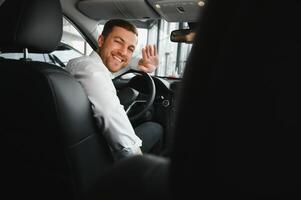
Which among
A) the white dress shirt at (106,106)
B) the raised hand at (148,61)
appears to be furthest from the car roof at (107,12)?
the white dress shirt at (106,106)

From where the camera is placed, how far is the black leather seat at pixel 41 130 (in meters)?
1.11

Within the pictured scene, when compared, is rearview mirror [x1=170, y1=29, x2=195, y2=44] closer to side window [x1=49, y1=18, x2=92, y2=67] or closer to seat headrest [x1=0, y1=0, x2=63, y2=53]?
seat headrest [x1=0, y1=0, x2=63, y2=53]

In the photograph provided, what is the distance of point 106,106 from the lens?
54.1 inches

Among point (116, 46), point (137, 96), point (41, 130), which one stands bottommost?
point (137, 96)

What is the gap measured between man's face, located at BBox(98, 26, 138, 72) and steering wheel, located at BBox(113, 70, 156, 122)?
252 mm

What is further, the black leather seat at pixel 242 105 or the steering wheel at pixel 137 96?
the steering wheel at pixel 137 96

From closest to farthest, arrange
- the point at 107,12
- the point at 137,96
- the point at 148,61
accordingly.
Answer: the point at 137,96 < the point at 148,61 < the point at 107,12

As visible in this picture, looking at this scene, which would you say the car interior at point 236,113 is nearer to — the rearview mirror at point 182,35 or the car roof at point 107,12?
the rearview mirror at point 182,35

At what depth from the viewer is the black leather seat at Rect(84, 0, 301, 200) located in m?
0.40

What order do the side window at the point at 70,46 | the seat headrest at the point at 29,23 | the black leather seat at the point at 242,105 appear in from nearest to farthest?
the black leather seat at the point at 242,105, the seat headrest at the point at 29,23, the side window at the point at 70,46

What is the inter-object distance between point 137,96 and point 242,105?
78.4 inches

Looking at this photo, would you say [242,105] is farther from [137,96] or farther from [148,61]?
[148,61]

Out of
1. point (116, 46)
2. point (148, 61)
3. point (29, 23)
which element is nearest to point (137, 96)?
point (148, 61)

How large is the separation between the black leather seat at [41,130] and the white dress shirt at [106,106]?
0.26 feet
